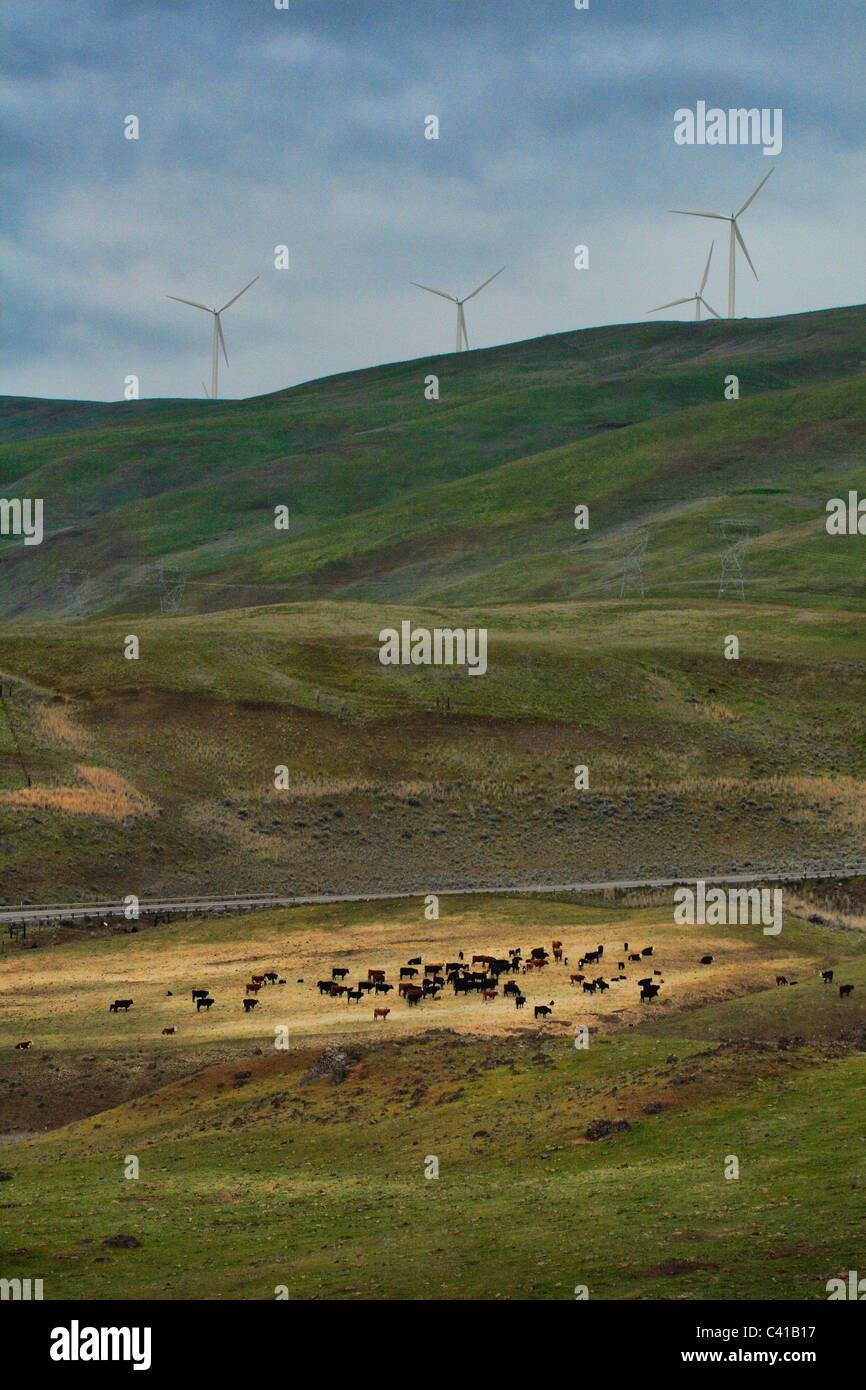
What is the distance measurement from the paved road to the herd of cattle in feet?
48.3

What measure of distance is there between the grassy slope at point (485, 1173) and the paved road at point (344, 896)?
2963 cm

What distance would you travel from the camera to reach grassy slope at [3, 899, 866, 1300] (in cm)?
2344

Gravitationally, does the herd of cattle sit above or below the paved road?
below

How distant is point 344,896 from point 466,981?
25492 millimetres

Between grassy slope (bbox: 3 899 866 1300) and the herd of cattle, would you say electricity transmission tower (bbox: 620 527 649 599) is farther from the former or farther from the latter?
grassy slope (bbox: 3 899 866 1300)

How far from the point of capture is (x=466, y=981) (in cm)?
5347

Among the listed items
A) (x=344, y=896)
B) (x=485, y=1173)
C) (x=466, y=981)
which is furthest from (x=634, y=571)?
(x=485, y=1173)

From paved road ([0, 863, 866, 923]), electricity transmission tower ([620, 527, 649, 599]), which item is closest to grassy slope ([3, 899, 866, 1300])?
paved road ([0, 863, 866, 923])

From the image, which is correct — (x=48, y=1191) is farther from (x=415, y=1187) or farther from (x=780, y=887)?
(x=780, y=887)

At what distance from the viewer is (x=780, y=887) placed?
76688mm

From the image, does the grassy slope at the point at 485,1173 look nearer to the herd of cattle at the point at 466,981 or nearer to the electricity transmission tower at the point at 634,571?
the herd of cattle at the point at 466,981

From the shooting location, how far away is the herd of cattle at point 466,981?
50875mm

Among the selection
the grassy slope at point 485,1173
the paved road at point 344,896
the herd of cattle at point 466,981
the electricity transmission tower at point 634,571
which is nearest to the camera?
the grassy slope at point 485,1173

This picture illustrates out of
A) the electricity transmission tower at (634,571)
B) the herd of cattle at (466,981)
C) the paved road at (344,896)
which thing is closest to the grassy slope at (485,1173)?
the herd of cattle at (466,981)
